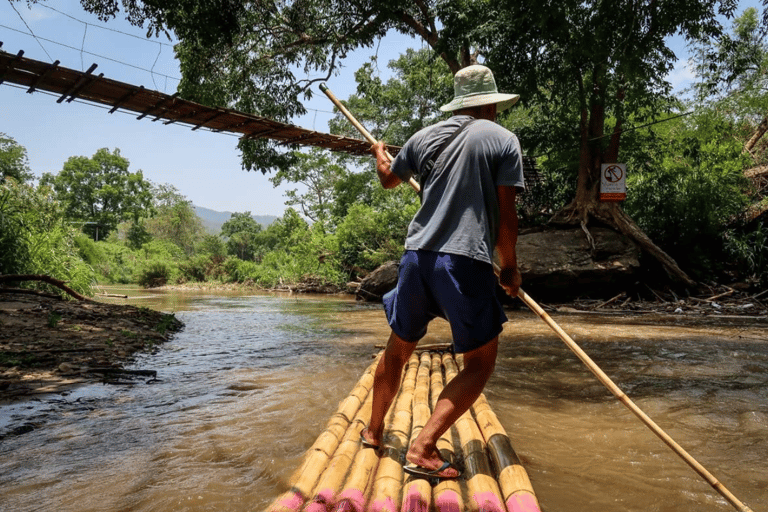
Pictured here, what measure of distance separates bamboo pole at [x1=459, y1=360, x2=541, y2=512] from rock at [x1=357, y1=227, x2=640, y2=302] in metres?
7.89

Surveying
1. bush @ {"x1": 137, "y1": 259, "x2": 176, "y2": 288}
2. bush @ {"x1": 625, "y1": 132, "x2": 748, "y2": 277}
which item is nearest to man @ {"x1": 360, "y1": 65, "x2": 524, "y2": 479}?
bush @ {"x1": 625, "y1": 132, "x2": 748, "y2": 277}

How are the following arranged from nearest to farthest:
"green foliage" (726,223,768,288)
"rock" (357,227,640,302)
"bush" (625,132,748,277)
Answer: "green foliage" (726,223,768,288) → "rock" (357,227,640,302) → "bush" (625,132,748,277)

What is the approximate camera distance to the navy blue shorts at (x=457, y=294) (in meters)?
1.69

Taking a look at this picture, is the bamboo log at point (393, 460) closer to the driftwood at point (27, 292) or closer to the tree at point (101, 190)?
the driftwood at point (27, 292)

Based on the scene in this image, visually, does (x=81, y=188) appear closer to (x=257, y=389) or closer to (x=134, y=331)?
(x=134, y=331)

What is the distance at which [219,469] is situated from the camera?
194cm

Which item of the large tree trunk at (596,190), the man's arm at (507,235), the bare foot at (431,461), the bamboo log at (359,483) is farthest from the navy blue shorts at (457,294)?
the large tree trunk at (596,190)

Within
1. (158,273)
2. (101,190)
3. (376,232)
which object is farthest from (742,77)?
(101,190)

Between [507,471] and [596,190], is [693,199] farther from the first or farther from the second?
[507,471]

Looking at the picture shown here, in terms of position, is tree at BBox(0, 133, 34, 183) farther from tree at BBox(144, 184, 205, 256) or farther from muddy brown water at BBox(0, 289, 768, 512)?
muddy brown water at BBox(0, 289, 768, 512)

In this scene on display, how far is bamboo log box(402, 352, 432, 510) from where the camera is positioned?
1.44m

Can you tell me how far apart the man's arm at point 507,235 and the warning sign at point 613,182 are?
29.7 feet

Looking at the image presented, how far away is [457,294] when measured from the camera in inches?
66.5

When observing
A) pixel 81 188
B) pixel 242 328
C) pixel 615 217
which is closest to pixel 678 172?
pixel 615 217
